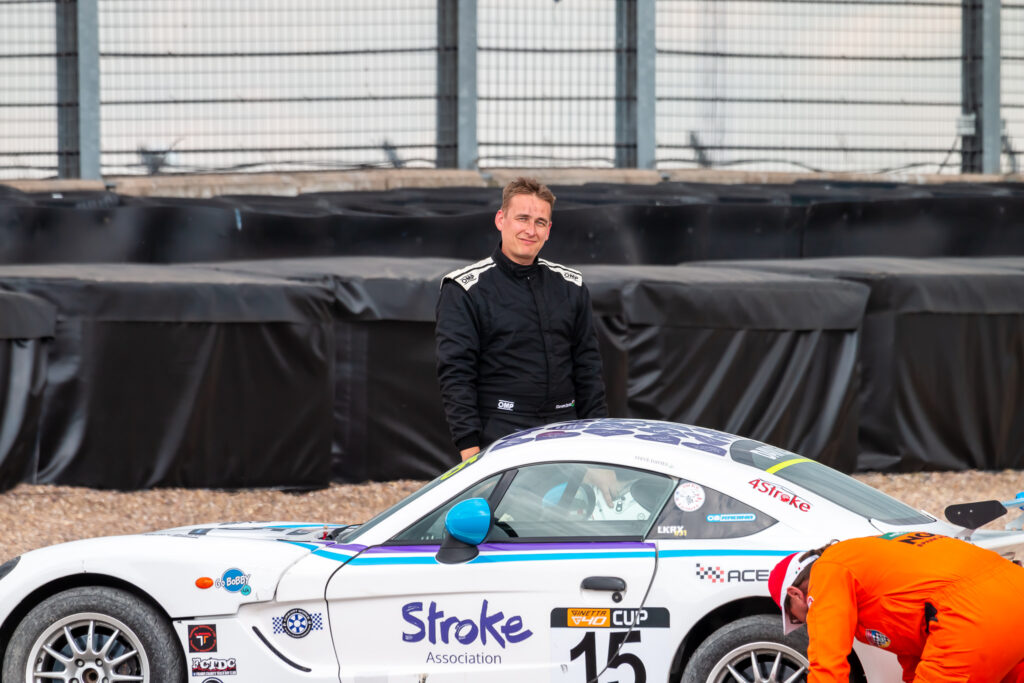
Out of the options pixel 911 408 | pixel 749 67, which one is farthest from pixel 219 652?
pixel 749 67

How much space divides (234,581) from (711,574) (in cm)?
164

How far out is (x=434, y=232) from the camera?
11148 millimetres

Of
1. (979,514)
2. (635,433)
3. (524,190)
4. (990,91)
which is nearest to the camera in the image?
(979,514)

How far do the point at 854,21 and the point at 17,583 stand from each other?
15.5 m

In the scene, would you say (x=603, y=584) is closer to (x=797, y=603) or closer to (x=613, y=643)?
(x=613, y=643)

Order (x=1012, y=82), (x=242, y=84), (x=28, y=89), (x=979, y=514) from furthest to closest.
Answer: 1. (x=1012, y=82)
2. (x=242, y=84)
3. (x=28, y=89)
4. (x=979, y=514)

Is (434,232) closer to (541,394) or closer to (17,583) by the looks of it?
(541,394)

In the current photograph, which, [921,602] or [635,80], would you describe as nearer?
[921,602]

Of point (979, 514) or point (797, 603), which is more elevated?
point (979, 514)

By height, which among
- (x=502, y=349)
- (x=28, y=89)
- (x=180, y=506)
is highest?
(x=28, y=89)

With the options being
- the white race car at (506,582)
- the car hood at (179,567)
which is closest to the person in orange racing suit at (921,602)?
the white race car at (506,582)

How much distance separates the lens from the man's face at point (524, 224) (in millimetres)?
4832

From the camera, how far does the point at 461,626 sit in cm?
403

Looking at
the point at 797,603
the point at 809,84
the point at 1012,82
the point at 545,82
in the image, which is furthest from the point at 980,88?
the point at 797,603
